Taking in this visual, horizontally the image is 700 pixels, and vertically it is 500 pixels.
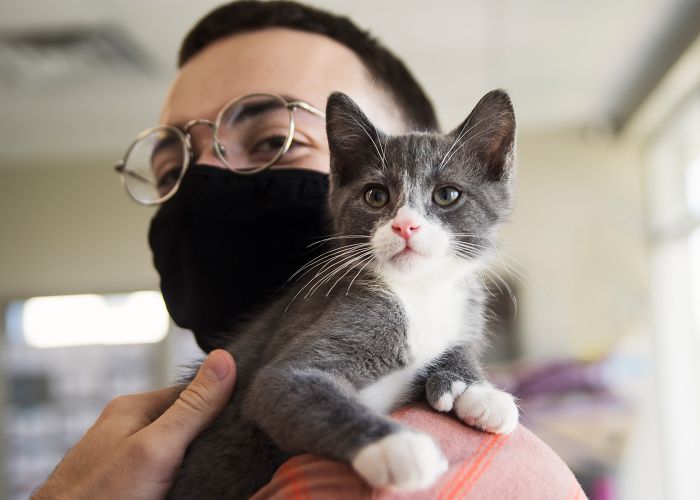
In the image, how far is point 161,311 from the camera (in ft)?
21.7

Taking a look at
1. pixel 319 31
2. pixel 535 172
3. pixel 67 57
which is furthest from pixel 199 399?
pixel 535 172

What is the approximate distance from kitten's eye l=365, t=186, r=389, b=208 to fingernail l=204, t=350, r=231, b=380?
403 mm

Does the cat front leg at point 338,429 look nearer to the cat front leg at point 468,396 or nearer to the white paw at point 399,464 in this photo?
the white paw at point 399,464

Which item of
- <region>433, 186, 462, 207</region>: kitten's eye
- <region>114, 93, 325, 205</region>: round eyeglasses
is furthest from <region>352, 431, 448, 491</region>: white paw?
<region>114, 93, 325, 205</region>: round eyeglasses

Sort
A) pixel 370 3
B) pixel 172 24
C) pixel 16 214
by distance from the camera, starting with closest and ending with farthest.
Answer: pixel 370 3 < pixel 172 24 < pixel 16 214

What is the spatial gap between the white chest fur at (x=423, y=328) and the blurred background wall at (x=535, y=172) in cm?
246

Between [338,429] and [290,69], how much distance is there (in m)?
0.96

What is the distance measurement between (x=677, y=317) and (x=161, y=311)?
4691 millimetres

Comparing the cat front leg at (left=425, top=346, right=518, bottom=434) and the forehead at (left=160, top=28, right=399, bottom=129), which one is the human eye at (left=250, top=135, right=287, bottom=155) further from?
the cat front leg at (left=425, top=346, right=518, bottom=434)

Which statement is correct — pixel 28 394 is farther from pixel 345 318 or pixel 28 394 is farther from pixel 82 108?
pixel 345 318

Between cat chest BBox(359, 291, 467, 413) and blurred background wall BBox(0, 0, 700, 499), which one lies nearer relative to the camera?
cat chest BBox(359, 291, 467, 413)

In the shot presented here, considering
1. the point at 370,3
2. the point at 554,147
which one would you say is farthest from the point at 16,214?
the point at 554,147

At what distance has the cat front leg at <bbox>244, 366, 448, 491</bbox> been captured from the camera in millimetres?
856

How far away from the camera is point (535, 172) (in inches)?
251
